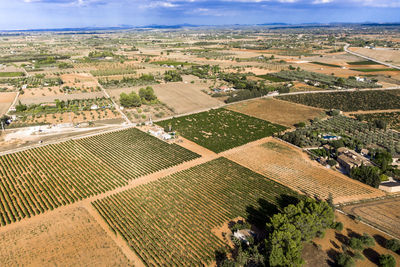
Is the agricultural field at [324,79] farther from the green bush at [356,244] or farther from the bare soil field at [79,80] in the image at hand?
the green bush at [356,244]

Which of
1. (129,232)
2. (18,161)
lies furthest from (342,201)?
(18,161)

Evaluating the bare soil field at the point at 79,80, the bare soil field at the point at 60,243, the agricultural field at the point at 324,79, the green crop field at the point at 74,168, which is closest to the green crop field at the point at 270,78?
the agricultural field at the point at 324,79

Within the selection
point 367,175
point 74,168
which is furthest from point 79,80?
point 367,175

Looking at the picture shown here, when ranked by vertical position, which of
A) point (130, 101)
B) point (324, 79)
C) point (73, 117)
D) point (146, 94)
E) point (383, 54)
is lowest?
point (73, 117)

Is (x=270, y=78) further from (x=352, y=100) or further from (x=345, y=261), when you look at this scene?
(x=345, y=261)

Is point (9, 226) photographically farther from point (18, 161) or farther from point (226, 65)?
point (226, 65)

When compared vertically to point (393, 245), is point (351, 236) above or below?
below

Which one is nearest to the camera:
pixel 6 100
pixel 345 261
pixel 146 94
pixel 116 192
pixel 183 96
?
pixel 345 261

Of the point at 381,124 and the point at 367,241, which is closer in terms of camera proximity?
the point at 367,241
